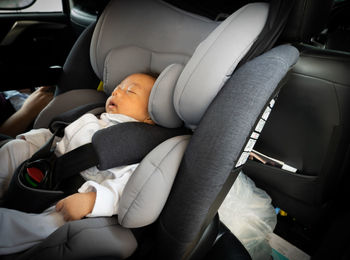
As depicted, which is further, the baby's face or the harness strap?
the baby's face

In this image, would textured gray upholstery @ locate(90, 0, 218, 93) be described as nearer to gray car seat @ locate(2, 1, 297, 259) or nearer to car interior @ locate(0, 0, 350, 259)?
car interior @ locate(0, 0, 350, 259)

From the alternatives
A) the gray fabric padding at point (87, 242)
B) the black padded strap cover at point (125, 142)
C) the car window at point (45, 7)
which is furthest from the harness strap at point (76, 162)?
the car window at point (45, 7)

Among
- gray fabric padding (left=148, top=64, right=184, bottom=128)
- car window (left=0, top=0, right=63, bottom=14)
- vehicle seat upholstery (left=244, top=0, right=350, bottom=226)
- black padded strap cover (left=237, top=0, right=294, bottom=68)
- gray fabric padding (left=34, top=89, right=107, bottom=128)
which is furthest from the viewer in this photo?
car window (left=0, top=0, right=63, bottom=14)

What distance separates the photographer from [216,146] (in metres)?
0.60

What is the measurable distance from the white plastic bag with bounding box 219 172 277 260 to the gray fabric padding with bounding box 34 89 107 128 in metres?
0.76

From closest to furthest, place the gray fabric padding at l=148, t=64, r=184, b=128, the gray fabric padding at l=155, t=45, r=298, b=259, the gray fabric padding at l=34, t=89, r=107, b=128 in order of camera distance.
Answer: the gray fabric padding at l=155, t=45, r=298, b=259 → the gray fabric padding at l=148, t=64, r=184, b=128 → the gray fabric padding at l=34, t=89, r=107, b=128

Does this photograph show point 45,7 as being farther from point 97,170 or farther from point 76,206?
point 76,206

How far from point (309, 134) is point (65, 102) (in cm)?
107

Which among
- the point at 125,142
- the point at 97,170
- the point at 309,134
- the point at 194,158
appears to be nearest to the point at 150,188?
the point at 194,158

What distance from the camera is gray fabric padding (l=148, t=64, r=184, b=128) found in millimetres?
834

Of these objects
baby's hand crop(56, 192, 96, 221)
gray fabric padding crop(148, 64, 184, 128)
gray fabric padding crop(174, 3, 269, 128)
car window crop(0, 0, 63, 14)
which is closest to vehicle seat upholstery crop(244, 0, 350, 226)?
gray fabric padding crop(174, 3, 269, 128)

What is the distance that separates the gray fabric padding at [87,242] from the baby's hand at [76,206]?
0.06 m

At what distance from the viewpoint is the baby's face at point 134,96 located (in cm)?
101

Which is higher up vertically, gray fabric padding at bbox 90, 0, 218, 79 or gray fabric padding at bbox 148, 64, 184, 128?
gray fabric padding at bbox 90, 0, 218, 79
